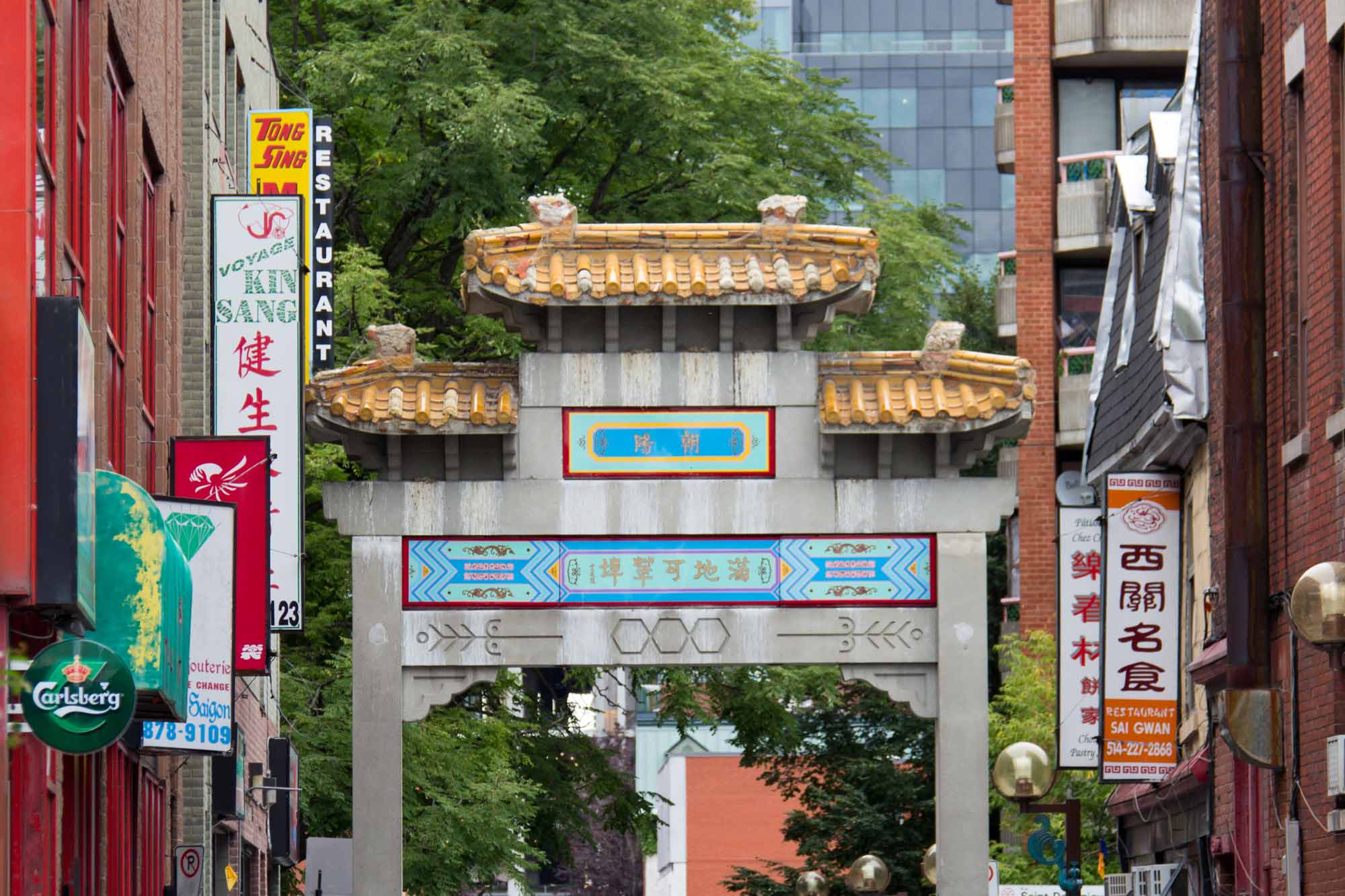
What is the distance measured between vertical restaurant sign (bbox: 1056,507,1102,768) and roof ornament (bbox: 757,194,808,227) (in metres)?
4.88

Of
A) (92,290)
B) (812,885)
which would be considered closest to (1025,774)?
(92,290)

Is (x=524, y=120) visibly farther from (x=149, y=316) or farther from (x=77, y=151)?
(x=77, y=151)

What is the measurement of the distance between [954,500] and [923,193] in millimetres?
111618

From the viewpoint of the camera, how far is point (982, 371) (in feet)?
74.9

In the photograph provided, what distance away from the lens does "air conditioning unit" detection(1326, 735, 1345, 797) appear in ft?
54.0

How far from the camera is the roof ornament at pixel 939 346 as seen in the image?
23.0 metres

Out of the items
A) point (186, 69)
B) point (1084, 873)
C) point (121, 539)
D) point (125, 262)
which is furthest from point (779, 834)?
point (121, 539)

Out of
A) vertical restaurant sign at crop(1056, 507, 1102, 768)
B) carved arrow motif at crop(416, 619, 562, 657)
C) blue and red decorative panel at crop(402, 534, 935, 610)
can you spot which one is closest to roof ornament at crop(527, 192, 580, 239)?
blue and red decorative panel at crop(402, 534, 935, 610)

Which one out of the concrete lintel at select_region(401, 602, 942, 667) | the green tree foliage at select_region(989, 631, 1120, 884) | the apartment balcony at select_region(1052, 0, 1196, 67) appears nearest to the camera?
the concrete lintel at select_region(401, 602, 942, 667)

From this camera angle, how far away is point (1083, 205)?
44188mm

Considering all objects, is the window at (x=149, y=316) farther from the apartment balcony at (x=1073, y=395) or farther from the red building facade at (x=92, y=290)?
the apartment balcony at (x=1073, y=395)

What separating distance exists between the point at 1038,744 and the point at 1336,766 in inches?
659

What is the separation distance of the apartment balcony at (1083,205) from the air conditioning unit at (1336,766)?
27.8 metres

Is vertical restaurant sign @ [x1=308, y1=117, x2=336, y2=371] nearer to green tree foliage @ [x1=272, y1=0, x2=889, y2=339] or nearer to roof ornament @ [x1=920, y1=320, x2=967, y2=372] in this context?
green tree foliage @ [x1=272, y1=0, x2=889, y2=339]
